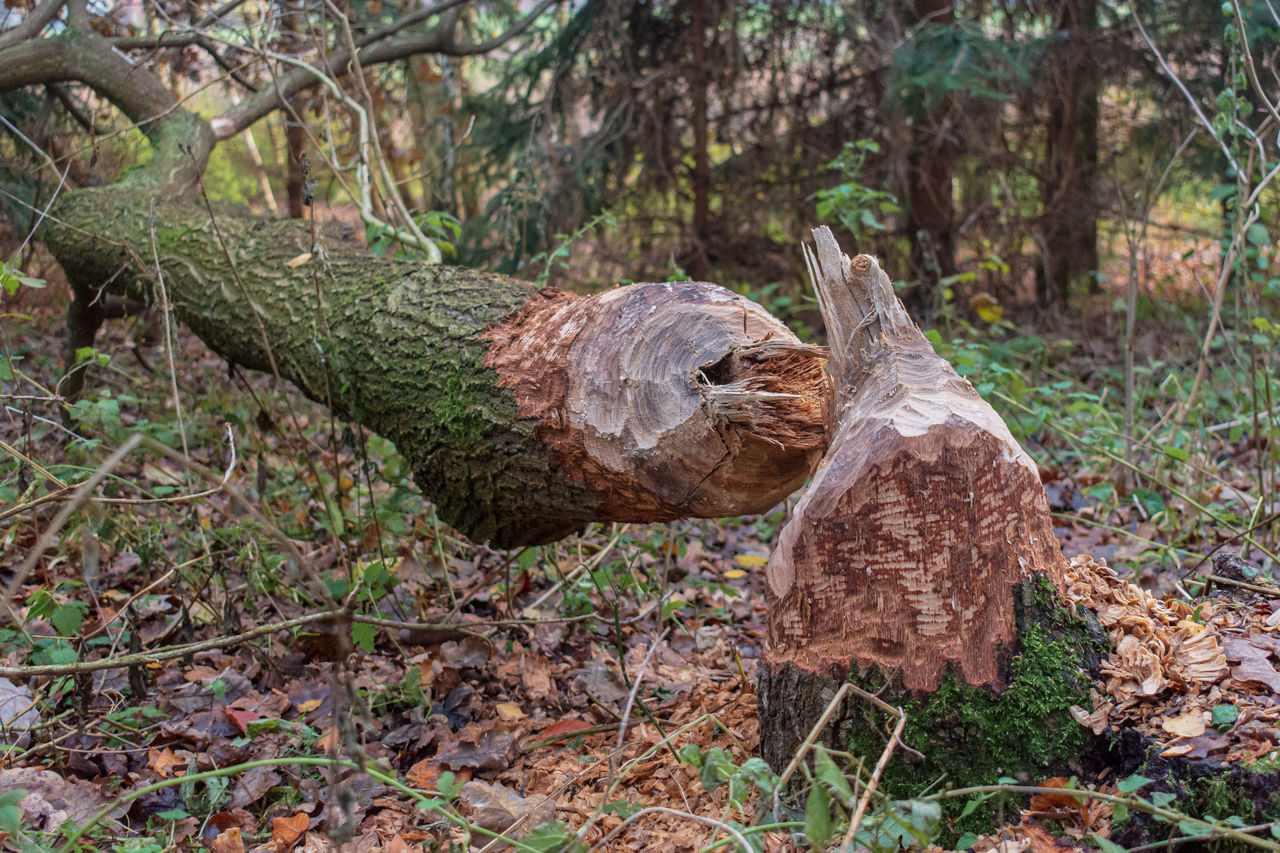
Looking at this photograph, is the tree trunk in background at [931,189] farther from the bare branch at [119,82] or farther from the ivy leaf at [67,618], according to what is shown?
the ivy leaf at [67,618]

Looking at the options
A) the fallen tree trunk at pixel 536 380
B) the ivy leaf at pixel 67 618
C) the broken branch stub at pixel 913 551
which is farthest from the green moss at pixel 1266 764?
the ivy leaf at pixel 67 618

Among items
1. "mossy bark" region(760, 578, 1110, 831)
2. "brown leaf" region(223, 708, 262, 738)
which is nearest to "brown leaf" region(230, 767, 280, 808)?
"brown leaf" region(223, 708, 262, 738)

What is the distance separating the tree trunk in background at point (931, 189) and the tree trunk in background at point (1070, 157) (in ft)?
2.26

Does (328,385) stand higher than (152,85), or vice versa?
(152,85)

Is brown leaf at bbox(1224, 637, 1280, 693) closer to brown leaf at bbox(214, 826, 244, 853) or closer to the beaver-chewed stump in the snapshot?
the beaver-chewed stump

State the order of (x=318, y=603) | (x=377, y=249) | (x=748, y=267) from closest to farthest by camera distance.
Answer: (x=318, y=603), (x=377, y=249), (x=748, y=267)

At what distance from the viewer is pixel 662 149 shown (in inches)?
249

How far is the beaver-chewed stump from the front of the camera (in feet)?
5.75

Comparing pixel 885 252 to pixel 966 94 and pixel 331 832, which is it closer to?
pixel 966 94

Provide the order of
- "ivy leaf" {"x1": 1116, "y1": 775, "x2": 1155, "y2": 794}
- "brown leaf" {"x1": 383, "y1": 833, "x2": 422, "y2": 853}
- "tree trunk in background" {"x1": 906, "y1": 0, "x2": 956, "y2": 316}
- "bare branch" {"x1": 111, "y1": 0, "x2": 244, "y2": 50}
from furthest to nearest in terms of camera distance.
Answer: "tree trunk in background" {"x1": 906, "y1": 0, "x2": 956, "y2": 316}
"bare branch" {"x1": 111, "y1": 0, "x2": 244, "y2": 50}
"brown leaf" {"x1": 383, "y1": 833, "x2": 422, "y2": 853}
"ivy leaf" {"x1": 1116, "y1": 775, "x2": 1155, "y2": 794}

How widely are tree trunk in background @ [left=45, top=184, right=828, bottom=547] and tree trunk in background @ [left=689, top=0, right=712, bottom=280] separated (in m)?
3.63

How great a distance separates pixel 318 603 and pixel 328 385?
836 mm

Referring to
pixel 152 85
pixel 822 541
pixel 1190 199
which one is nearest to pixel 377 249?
pixel 152 85

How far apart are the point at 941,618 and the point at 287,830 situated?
1.57 metres
